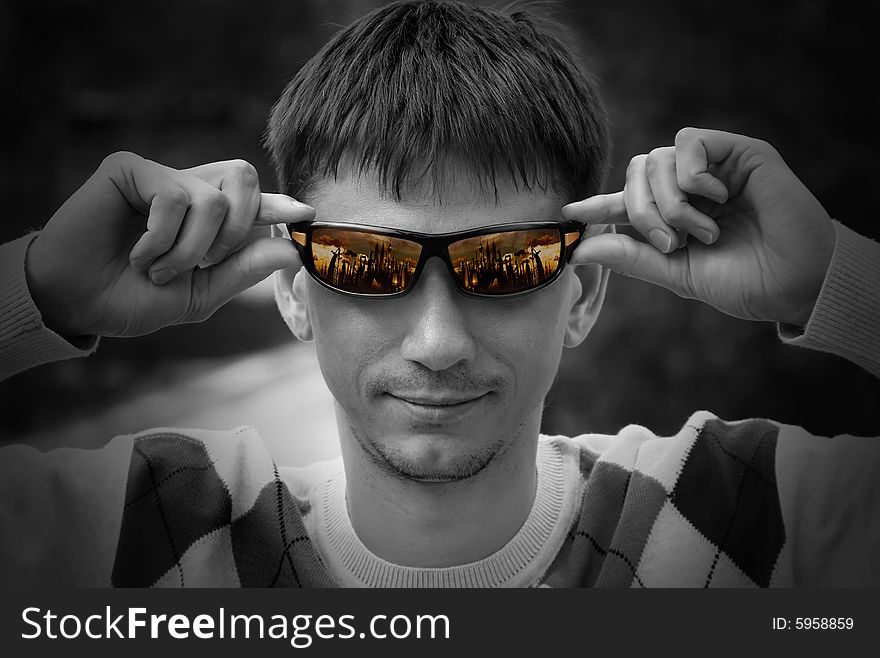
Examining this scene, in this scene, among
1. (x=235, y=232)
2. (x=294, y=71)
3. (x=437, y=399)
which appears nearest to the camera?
(x=235, y=232)

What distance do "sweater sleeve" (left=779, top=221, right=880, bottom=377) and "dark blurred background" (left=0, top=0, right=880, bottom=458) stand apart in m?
2.80

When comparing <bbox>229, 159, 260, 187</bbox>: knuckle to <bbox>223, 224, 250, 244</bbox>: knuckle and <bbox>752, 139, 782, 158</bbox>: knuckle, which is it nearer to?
<bbox>223, 224, 250, 244</bbox>: knuckle

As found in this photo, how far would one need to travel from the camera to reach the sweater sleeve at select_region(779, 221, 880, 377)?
1861 millimetres

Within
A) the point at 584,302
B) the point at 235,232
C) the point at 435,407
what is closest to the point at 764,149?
the point at 584,302

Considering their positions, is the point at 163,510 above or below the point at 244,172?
below

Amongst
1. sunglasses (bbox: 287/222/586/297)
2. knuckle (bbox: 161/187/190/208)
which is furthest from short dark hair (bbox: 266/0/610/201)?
knuckle (bbox: 161/187/190/208)

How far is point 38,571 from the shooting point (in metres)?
2.14

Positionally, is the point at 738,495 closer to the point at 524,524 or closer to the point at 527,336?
the point at 524,524

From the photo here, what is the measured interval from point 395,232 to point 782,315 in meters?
0.89

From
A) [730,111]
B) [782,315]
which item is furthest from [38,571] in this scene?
[730,111]

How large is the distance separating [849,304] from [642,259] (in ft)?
1.48

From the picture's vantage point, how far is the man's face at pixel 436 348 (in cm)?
201

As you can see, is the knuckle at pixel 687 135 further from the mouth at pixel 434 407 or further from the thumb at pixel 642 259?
the mouth at pixel 434 407

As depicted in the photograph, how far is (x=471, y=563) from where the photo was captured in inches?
92.4
